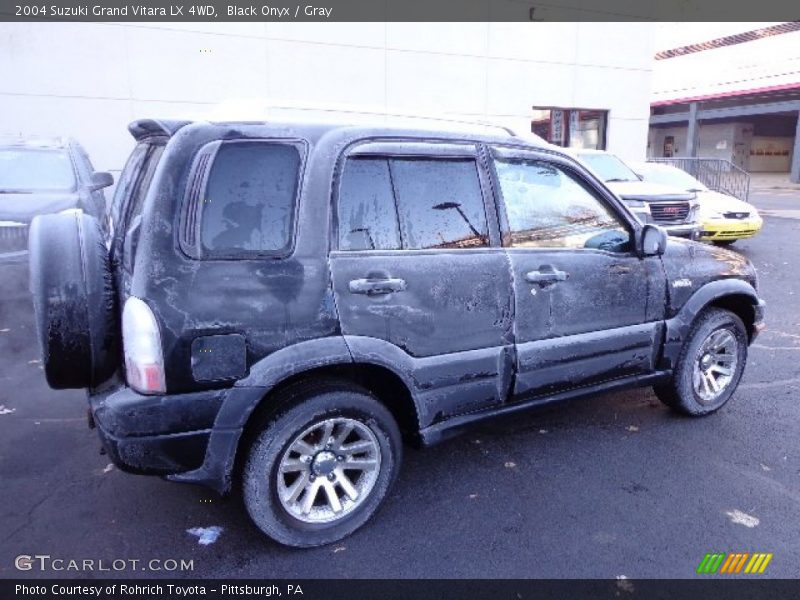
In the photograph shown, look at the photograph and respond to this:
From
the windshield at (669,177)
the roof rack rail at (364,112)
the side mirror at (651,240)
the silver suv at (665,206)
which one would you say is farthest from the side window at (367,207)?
the windshield at (669,177)

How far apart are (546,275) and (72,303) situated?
2.39 m

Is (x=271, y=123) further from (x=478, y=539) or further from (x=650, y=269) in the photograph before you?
(x=650, y=269)

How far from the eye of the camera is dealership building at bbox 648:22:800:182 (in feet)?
107

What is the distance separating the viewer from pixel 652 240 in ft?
12.0

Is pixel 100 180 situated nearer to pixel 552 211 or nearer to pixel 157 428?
pixel 157 428

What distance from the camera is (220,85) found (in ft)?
38.0

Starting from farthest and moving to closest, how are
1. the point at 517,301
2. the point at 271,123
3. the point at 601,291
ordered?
the point at 601,291
the point at 517,301
the point at 271,123

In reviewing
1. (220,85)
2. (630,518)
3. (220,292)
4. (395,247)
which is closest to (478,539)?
(630,518)

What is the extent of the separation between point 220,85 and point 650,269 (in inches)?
398

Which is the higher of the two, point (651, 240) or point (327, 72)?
point (327, 72)

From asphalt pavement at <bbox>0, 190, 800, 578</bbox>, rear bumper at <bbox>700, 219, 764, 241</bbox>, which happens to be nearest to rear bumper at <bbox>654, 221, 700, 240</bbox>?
rear bumper at <bbox>700, 219, 764, 241</bbox>

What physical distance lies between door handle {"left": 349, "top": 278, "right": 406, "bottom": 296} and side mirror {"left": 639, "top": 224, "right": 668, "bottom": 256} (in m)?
1.69

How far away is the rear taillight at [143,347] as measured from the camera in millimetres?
2469

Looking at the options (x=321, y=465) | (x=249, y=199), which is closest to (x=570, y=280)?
(x=321, y=465)
